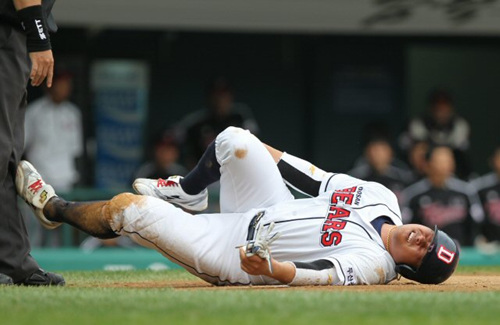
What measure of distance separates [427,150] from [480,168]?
2.81 meters

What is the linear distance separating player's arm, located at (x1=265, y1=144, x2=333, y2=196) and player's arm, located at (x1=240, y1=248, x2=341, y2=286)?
2.44 ft

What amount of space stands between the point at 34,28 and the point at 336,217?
76.5 inches

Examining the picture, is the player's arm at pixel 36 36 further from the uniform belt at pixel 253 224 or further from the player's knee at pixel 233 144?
the uniform belt at pixel 253 224

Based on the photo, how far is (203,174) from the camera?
6504 millimetres

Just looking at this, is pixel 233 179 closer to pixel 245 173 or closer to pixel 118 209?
pixel 245 173

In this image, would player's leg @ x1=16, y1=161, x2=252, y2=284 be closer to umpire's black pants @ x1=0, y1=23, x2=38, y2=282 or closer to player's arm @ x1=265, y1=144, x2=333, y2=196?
umpire's black pants @ x1=0, y1=23, x2=38, y2=282

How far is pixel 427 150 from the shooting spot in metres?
12.1

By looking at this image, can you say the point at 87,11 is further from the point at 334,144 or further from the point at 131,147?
the point at 334,144

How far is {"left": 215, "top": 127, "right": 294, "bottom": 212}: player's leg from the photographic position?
20.2 feet

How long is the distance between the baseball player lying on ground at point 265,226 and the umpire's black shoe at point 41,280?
29cm

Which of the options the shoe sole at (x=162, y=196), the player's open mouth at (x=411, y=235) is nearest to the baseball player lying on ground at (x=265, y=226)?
the player's open mouth at (x=411, y=235)

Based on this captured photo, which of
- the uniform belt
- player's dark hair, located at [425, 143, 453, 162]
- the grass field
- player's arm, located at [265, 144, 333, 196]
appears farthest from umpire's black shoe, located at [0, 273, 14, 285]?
player's dark hair, located at [425, 143, 453, 162]

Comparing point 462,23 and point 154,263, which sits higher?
point 462,23

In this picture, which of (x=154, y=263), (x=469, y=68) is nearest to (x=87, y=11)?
(x=154, y=263)
